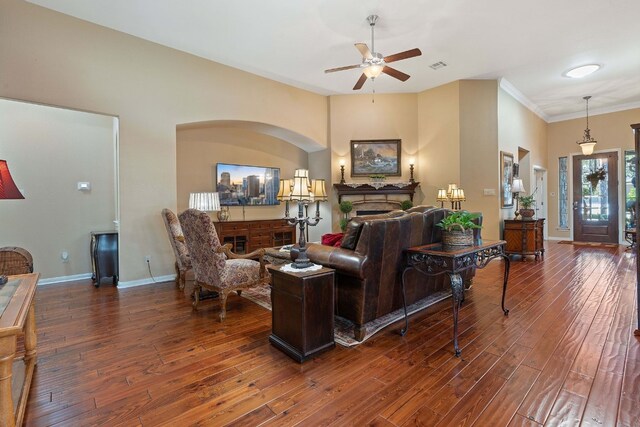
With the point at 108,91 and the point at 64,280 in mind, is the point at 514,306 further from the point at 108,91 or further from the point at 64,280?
the point at 64,280

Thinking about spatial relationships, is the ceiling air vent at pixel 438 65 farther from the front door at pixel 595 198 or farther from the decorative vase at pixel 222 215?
the front door at pixel 595 198

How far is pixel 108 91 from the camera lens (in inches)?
167

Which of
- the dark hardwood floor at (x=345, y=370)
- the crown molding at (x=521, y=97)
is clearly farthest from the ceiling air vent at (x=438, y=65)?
the dark hardwood floor at (x=345, y=370)

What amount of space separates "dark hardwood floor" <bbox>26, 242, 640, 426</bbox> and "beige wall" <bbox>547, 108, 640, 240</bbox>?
641cm

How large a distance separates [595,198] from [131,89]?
11.1 metres

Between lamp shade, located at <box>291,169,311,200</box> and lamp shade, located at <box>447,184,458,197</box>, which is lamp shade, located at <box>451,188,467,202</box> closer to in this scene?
lamp shade, located at <box>447,184,458,197</box>

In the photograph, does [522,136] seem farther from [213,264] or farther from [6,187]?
[6,187]

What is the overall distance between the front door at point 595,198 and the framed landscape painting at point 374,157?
5.65 meters

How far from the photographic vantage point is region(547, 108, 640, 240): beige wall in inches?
308

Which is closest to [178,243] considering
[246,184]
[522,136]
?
[246,184]

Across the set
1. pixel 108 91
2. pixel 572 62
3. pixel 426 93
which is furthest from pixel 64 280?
pixel 572 62

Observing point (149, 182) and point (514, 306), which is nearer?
point (514, 306)

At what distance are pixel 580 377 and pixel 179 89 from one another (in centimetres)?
585

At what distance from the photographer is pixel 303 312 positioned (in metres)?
2.26
